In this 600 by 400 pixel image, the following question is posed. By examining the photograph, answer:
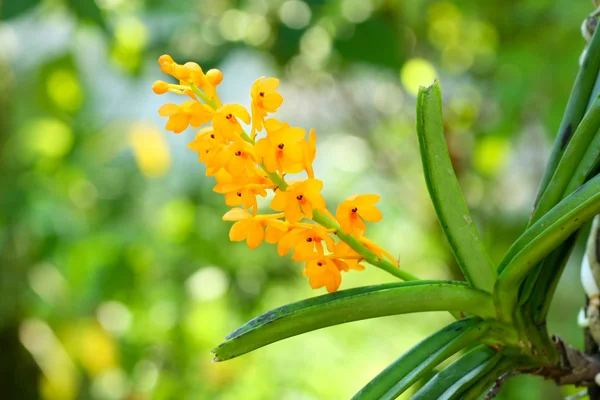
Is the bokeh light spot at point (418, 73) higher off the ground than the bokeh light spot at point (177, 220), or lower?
lower

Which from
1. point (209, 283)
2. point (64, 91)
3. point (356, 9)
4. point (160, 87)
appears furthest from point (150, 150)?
point (160, 87)

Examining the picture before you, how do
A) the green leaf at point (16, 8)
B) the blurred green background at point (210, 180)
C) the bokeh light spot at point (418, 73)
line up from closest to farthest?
1. the green leaf at point (16, 8)
2. the blurred green background at point (210, 180)
3. the bokeh light spot at point (418, 73)

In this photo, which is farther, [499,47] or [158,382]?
[158,382]

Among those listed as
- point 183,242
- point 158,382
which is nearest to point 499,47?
point 183,242

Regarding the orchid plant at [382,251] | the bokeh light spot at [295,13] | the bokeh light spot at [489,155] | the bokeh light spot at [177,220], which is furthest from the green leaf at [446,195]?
the bokeh light spot at [177,220]

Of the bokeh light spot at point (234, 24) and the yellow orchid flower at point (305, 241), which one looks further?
the bokeh light spot at point (234, 24)

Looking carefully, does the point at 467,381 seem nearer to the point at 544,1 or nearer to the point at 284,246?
the point at 284,246

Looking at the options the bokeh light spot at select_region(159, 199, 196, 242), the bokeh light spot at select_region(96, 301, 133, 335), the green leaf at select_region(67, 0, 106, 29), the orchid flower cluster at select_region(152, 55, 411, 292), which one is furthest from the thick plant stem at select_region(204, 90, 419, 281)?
the bokeh light spot at select_region(96, 301, 133, 335)

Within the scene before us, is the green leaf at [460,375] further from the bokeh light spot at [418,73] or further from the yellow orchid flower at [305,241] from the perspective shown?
the bokeh light spot at [418,73]
